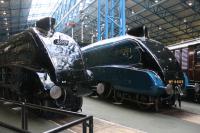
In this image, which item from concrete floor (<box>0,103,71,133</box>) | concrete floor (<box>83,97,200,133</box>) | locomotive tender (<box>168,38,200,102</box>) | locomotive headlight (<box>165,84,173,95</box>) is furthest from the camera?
locomotive tender (<box>168,38,200,102</box>)

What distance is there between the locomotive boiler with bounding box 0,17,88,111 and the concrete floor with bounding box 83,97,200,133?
43.0 inches

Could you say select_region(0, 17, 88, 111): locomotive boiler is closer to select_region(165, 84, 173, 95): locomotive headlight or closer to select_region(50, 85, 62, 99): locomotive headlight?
select_region(50, 85, 62, 99): locomotive headlight

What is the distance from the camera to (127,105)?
9758 mm

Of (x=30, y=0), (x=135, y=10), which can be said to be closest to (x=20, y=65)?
(x=30, y=0)

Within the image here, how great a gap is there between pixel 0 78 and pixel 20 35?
87.6 inches

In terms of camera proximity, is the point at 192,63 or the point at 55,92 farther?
the point at 192,63

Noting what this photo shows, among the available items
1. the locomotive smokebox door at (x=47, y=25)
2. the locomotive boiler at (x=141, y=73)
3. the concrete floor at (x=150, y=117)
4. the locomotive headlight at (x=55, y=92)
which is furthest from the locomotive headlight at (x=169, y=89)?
the locomotive smokebox door at (x=47, y=25)

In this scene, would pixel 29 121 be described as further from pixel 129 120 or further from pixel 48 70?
pixel 129 120

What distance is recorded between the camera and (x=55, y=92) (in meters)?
6.93

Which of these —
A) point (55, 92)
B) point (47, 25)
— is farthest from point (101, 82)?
point (55, 92)

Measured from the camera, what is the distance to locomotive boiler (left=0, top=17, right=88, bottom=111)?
728cm

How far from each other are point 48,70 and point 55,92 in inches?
30.7

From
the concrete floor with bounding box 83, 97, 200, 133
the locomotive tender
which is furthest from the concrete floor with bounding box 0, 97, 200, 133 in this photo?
the locomotive tender

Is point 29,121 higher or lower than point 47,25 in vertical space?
lower
